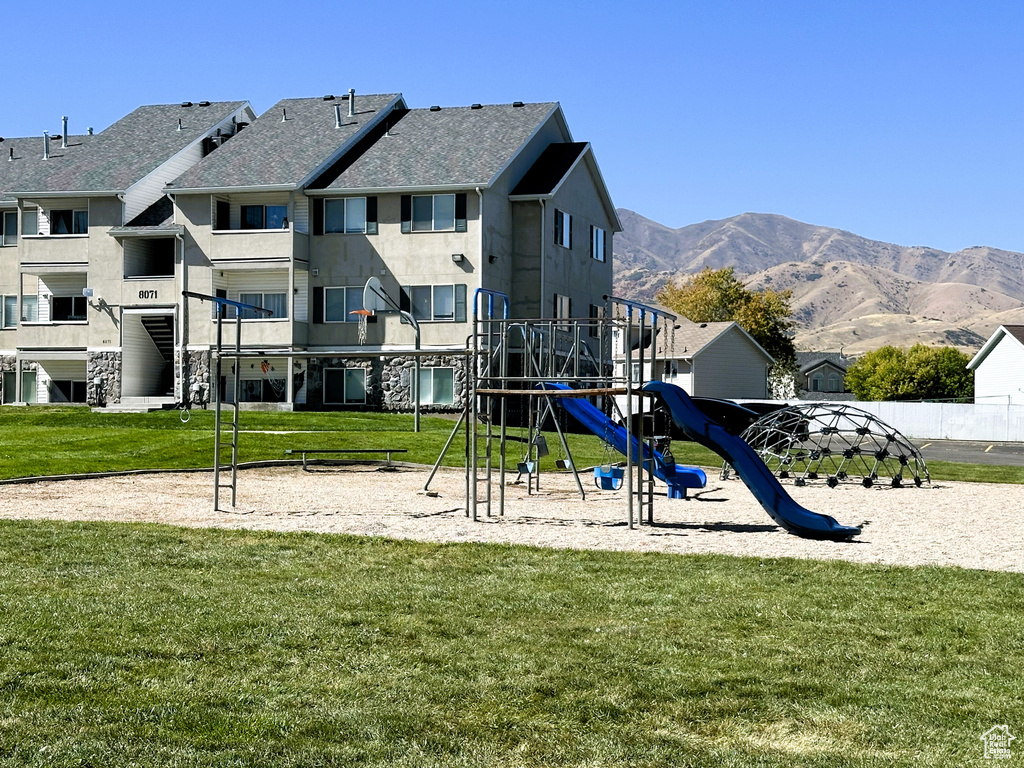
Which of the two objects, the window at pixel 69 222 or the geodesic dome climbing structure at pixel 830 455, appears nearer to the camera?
the geodesic dome climbing structure at pixel 830 455

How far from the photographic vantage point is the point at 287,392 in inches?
1815

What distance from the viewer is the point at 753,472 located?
53.8ft

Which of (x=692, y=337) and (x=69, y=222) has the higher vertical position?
(x=69, y=222)

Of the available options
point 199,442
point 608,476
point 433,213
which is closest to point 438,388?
point 433,213

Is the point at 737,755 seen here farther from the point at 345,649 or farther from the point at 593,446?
the point at 593,446

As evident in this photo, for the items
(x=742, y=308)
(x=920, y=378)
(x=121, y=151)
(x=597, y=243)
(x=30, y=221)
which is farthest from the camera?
(x=920, y=378)

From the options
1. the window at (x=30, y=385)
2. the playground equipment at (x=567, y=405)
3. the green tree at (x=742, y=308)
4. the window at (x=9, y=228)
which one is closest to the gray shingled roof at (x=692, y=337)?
the green tree at (x=742, y=308)

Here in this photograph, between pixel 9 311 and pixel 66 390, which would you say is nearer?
pixel 66 390

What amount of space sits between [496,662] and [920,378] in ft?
319

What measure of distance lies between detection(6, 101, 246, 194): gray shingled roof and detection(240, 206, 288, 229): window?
5930mm

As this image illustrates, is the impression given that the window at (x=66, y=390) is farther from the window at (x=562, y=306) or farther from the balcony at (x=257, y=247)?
the window at (x=562, y=306)

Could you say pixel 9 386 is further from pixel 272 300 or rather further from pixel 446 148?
pixel 446 148

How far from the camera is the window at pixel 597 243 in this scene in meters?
53.8

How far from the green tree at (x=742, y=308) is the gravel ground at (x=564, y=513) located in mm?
67796
